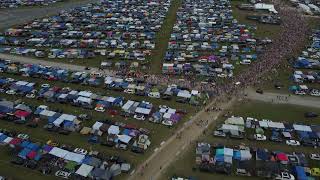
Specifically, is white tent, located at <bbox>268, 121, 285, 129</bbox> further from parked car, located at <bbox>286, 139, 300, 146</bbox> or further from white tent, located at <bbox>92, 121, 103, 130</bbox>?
white tent, located at <bbox>92, 121, 103, 130</bbox>

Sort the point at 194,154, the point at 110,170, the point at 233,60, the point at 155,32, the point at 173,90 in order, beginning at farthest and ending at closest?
the point at 155,32 → the point at 233,60 → the point at 173,90 → the point at 194,154 → the point at 110,170

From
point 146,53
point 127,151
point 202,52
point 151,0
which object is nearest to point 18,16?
point 151,0

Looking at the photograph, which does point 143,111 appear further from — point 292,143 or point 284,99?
point 284,99

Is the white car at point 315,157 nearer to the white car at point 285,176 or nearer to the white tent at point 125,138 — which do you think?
the white car at point 285,176

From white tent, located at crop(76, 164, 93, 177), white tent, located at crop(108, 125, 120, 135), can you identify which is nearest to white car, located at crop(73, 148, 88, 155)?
white tent, located at crop(76, 164, 93, 177)

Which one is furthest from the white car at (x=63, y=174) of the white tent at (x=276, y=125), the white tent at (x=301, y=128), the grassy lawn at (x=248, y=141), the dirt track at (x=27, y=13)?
the dirt track at (x=27, y=13)

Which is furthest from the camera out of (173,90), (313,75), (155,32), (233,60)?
(155,32)

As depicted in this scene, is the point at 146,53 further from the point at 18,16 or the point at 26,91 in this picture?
the point at 18,16

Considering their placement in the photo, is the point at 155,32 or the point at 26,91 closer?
the point at 26,91
